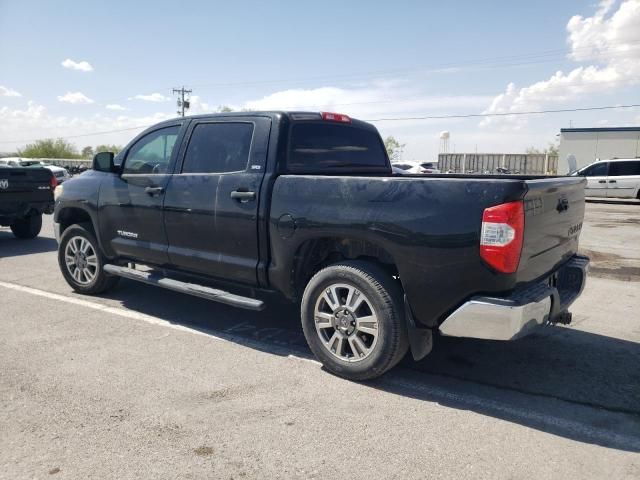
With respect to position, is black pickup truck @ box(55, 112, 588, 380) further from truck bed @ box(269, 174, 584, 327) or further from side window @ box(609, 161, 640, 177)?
side window @ box(609, 161, 640, 177)

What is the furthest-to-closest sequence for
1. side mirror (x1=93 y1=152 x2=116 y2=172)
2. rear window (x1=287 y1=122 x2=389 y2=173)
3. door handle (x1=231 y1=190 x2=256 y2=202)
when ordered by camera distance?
side mirror (x1=93 y1=152 x2=116 y2=172)
rear window (x1=287 y1=122 x2=389 y2=173)
door handle (x1=231 y1=190 x2=256 y2=202)

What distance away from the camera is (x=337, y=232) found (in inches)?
148

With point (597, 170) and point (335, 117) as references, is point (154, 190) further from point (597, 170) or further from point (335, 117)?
point (597, 170)

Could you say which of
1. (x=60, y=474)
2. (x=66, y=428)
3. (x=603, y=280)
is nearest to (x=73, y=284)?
(x=66, y=428)

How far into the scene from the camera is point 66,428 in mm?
3113

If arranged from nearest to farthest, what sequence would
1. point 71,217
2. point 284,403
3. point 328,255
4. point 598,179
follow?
point 284,403 < point 328,255 < point 71,217 < point 598,179

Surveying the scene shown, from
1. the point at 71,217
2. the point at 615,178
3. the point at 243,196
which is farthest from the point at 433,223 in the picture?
the point at 615,178

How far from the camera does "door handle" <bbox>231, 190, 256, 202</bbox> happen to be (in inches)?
167

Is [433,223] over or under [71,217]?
over

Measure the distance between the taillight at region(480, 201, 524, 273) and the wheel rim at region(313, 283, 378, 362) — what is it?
0.90m

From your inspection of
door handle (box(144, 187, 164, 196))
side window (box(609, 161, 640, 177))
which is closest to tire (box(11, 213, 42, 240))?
door handle (box(144, 187, 164, 196))

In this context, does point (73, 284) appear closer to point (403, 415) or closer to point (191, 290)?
point (191, 290)

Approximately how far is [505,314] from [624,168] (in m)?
21.6

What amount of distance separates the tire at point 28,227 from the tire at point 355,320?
8.60 m
